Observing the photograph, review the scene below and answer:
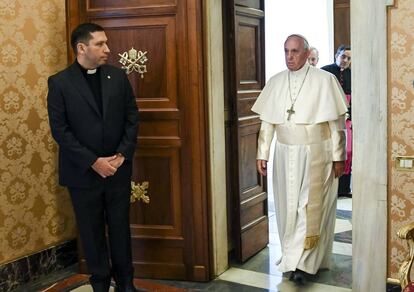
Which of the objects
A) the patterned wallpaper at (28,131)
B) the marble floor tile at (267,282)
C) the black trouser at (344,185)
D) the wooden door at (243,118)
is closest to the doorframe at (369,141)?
the marble floor tile at (267,282)

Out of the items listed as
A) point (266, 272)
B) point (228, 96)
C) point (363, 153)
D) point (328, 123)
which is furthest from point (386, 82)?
point (266, 272)

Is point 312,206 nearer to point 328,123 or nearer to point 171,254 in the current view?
point 328,123

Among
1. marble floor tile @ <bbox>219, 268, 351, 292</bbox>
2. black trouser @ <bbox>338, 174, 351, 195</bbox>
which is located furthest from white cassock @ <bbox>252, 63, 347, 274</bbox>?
black trouser @ <bbox>338, 174, 351, 195</bbox>

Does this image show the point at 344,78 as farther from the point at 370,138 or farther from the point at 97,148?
the point at 97,148

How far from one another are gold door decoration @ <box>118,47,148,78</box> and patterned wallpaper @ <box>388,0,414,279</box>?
1559 mm

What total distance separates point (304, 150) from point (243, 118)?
641mm

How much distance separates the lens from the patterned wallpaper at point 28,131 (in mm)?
3549

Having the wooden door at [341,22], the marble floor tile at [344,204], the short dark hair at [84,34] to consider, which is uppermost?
the wooden door at [341,22]

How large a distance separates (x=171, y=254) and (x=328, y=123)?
4.51ft

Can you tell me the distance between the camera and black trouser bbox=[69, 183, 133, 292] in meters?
3.16

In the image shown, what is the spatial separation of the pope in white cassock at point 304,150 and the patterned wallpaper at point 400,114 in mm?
679

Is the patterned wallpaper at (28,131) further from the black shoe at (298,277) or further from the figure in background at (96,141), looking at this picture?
the black shoe at (298,277)

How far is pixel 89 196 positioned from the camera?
3143 mm

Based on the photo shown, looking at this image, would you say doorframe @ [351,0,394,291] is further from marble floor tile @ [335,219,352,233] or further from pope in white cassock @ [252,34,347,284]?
marble floor tile @ [335,219,352,233]
